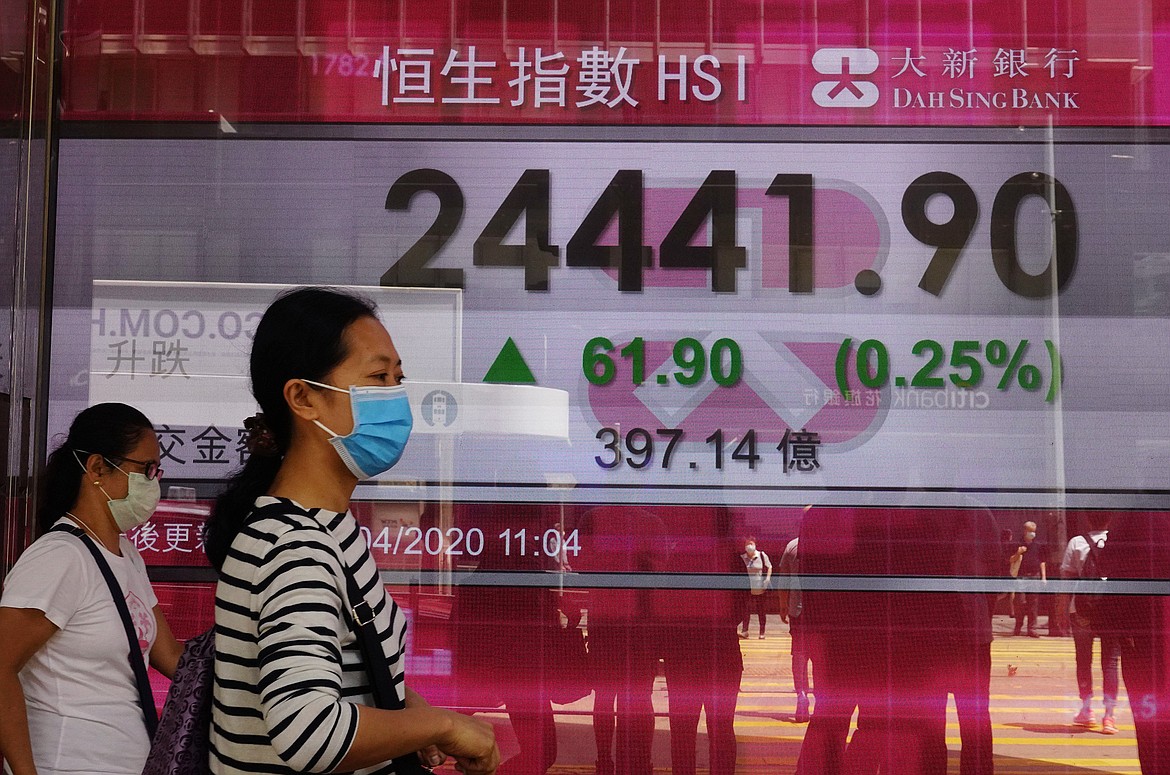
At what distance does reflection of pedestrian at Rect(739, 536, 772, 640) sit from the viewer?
3.60 meters

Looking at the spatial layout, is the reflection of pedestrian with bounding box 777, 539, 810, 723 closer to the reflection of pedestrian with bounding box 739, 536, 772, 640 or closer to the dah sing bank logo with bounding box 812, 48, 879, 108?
the reflection of pedestrian with bounding box 739, 536, 772, 640

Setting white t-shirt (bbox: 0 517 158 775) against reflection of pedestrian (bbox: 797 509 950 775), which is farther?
reflection of pedestrian (bbox: 797 509 950 775)

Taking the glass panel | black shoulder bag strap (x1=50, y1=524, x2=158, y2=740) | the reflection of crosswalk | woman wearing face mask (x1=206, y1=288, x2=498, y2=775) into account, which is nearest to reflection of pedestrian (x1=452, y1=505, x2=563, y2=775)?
the glass panel

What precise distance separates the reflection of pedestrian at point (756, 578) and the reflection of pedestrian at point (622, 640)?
0.90 feet

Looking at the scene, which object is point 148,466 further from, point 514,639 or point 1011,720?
point 1011,720

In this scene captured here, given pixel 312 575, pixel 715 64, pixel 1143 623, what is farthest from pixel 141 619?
pixel 1143 623

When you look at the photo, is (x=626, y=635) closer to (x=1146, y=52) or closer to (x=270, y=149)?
(x=270, y=149)

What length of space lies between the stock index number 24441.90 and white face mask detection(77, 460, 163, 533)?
1.18m

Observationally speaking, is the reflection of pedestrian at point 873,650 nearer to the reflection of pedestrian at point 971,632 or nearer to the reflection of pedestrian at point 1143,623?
the reflection of pedestrian at point 971,632

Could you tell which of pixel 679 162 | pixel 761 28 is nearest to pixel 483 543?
pixel 679 162

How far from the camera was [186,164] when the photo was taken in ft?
12.5

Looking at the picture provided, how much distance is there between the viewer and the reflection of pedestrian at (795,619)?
359 centimetres

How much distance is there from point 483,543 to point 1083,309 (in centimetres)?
203

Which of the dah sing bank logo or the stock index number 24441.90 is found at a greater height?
the dah sing bank logo
